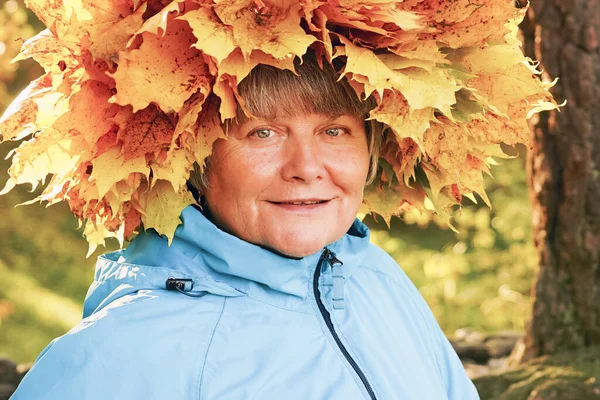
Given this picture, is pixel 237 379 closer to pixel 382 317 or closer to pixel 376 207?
pixel 382 317

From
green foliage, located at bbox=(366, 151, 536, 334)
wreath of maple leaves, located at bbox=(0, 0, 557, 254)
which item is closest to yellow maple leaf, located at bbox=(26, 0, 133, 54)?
wreath of maple leaves, located at bbox=(0, 0, 557, 254)

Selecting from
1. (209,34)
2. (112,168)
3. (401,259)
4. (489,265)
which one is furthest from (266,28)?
(401,259)

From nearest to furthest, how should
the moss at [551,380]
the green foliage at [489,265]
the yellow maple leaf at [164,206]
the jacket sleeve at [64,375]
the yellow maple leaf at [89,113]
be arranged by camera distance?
the jacket sleeve at [64,375], the yellow maple leaf at [89,113], the yellow maple leaf at [164,206], the moss at [551,380], the green foliage at [489,265]

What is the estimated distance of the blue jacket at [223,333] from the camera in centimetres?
174

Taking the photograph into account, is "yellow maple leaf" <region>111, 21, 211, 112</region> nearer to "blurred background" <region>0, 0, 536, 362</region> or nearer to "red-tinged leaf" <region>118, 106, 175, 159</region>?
"red-tinged leaf" <region>118, 106, 175, 159</region>

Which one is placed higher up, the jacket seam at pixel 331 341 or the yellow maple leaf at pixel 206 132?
the yellow maple leaf at pixel 206 132

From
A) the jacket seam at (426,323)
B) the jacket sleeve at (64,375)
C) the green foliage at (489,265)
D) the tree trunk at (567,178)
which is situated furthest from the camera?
the green foliage at (489,265)

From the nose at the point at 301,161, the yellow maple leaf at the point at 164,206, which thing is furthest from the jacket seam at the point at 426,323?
the yellow maple leaf at the point at 164,206

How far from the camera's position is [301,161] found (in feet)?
6.47

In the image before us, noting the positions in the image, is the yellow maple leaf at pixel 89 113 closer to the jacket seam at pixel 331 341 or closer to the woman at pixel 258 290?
the woman at pixel 258 290

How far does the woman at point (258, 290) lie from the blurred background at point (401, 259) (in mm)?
1477

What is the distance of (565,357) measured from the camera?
359cm

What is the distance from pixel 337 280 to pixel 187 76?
0.63 meters

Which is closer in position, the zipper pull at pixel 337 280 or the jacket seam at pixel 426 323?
the zipper pull at pixel 337 280
